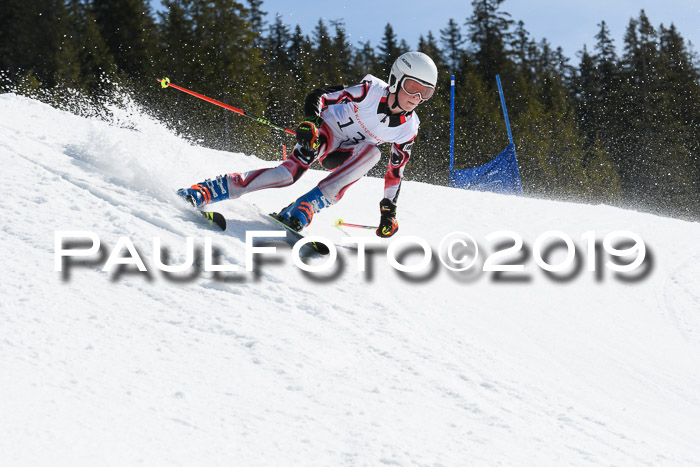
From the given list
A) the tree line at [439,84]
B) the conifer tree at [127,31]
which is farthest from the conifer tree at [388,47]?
the conifer tree at [127,31]

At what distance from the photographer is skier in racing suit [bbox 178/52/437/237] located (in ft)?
14.5

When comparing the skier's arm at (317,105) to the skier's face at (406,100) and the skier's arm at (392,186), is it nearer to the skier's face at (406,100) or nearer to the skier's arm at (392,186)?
the skier's face at (406,100)

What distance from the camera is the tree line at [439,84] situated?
101ft

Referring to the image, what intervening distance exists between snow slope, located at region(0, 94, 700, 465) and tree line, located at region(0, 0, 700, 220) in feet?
78.6

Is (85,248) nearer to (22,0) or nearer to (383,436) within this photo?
(383,436)

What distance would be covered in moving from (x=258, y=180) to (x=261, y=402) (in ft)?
7.99

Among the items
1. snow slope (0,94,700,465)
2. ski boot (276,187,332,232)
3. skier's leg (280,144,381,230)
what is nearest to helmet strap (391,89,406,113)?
skier's leg (280,144,381,230)

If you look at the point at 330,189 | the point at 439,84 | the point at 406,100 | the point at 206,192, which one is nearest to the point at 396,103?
the point at 406,100

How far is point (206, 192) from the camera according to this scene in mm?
4262

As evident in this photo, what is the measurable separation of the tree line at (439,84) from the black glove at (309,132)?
2368 centimetres

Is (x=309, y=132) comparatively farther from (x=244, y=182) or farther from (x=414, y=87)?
(x=414, y=87)

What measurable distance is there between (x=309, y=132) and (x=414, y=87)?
0.82m

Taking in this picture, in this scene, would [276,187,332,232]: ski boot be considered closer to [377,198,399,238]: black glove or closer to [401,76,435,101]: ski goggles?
[377,198,399,238]: black glove

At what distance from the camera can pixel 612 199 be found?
4025cm
